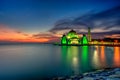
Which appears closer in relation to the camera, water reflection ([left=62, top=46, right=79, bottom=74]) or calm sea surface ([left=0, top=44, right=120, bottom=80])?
calm sea surface ([left=0, top=44, right=120, bottom=80])

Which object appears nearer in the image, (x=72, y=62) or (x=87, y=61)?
(x=72, y=62)

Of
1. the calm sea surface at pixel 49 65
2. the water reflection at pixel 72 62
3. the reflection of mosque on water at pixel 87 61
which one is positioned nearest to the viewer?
the calm sea surface at pixel 49 65

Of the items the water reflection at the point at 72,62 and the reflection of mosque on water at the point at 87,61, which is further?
the reflection of mosque on water at the point at 87,61

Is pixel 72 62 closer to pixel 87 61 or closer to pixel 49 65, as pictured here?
pixel 87 61

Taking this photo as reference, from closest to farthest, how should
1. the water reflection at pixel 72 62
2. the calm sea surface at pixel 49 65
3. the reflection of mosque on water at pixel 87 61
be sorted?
the calm sea surface at pixel 49 65
the water reflection at pixel 72 62
the reflection of mosque on water at pixel 87 61

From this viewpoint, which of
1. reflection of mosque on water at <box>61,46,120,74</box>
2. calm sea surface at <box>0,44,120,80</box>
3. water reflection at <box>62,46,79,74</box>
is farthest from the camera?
reflection of mosque on water at <box>61,46,120,74</box>

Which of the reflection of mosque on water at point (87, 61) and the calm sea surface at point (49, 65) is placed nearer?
the calm sea surface at point (49, 65)

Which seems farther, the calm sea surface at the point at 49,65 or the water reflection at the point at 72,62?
the water reflection at the point at 72,62

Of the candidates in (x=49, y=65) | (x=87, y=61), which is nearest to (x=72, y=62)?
(x=87, y=61)

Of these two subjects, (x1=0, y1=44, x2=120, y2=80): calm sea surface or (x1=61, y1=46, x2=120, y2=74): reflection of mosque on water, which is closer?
(x1=0, y1=44, x2=120, y2=80): calm sea surface

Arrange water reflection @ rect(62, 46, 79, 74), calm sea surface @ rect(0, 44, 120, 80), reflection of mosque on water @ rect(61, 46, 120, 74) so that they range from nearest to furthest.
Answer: calm sea surface @ rect(0, 44, 120, 80) < water reflection @ rect(62, 46, 79, 74) < reflection of mosque on water @ rect(61, 46, 120, 74)

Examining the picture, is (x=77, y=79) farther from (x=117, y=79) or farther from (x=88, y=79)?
(x=117, y=79)

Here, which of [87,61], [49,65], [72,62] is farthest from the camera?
[87,61]

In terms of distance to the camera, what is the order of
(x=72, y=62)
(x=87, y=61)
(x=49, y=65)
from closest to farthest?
(x=49, y=65) → (x=72, y=62) → (x=87, y=61)
